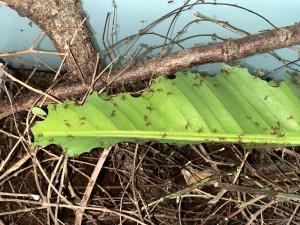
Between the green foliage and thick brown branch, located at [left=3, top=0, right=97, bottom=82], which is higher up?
thick brown branch, located at [left=3, top=0, right=97, bottom=82]

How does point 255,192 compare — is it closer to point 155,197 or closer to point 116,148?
point 155,197

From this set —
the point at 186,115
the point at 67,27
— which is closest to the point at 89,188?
the point at 186,115

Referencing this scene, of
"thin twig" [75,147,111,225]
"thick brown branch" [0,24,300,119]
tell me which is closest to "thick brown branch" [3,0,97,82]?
"thick brown branch" [0,24,300,119]

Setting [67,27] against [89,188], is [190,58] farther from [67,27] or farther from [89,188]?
[89,188]

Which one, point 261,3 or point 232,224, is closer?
point 261,3

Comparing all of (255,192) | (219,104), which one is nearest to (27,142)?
(219,104)

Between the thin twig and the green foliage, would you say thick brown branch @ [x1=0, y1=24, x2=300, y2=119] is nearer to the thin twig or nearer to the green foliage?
the green foliage
